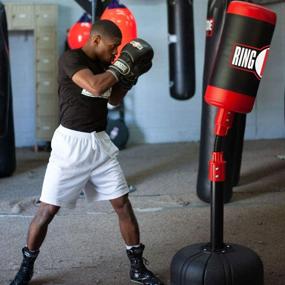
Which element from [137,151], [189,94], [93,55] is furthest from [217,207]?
[137,151]

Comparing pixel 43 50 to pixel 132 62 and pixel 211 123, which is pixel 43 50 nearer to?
pixel 211 123

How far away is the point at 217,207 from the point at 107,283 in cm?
83

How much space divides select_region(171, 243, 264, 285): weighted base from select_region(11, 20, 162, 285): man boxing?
1.14 ft

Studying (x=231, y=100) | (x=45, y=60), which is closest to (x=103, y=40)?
(x=231, y=100)

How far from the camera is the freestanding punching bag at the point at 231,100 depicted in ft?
8.40

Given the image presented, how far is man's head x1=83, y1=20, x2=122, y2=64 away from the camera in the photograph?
299 cm

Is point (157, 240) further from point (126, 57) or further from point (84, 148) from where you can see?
point (126, 57)

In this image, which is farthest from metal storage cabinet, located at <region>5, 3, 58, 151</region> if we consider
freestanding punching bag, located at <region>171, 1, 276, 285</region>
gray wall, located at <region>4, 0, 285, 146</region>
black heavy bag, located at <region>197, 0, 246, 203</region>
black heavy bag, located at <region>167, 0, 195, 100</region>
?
freestanding punching bag, located at <region>171, 1, 276, 285</region>

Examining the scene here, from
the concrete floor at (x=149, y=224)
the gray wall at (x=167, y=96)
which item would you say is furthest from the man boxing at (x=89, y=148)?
the gray wall at (x=167, y=96)

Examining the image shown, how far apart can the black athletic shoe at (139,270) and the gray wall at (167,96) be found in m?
5.84

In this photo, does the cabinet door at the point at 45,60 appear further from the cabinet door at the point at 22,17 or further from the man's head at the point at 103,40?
the man's head at the point at 103,40

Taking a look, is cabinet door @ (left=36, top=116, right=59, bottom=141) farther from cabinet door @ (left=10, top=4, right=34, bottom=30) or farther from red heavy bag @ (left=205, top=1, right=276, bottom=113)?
red heavy bag @ (left=205, top=1, right=276, bottom=113)

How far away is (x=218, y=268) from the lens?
2701 millimetres

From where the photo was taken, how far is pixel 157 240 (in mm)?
3939
